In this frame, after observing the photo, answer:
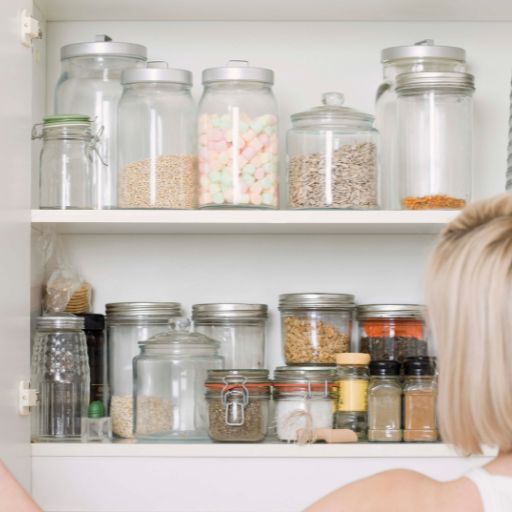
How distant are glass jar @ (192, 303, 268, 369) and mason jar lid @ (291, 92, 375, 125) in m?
0.31

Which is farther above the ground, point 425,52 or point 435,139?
point 425,52

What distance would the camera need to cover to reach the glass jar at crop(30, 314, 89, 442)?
183cm

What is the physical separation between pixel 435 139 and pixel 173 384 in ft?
1.85

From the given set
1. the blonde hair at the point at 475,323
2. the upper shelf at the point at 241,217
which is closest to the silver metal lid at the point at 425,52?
the upper shelf at the point at 241,217

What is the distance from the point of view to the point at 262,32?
6.73 feet

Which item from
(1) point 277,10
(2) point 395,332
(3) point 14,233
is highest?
(1) point 277,10

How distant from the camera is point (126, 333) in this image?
1.93 meters

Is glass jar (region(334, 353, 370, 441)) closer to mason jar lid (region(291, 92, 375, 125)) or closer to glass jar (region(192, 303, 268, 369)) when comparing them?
glass jar (region(192, 303, 268, 369))

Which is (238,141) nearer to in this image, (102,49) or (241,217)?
(241,217)

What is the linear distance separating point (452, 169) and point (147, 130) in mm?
481

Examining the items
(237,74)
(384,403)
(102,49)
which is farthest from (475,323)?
(102,49)

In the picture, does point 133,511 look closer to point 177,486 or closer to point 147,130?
point 177,486

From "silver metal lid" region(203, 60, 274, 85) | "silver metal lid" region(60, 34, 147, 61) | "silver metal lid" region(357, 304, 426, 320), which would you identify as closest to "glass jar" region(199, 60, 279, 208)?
"silver metal lid" region(203, 60, 274, 85)

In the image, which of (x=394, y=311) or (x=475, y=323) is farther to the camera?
(x=394, y=311)
